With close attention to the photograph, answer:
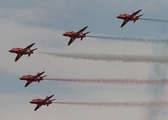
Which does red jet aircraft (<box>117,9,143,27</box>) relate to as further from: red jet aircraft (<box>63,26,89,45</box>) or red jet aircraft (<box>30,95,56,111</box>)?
red jet aircraft (<box>30,95,56,111</box>)

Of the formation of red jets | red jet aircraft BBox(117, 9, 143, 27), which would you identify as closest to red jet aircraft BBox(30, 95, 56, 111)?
the formation of red jets

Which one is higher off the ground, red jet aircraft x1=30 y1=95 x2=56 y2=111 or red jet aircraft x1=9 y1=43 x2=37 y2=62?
red jet aircraft x1=9 y1=43 x2=37 y2=62

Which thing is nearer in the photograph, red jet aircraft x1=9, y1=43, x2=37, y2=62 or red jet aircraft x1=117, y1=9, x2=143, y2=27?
red jet aircraft x1=117, y1=9, x2=143, y2=27

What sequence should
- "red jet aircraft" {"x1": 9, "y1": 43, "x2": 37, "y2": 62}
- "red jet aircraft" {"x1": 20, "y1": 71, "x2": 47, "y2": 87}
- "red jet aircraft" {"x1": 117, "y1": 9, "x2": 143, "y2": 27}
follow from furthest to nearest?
"red jet aircraft" {"x1": 20, "y1": 71, "x2": 47, "y2": 87}
"red jet aircraft" {"x1": 9, "y1": 43, "x2": 37, "y2": 62}
"red jet aircraft" {"x1": 117, "y1": 9, "x2": 143, "y2": 27}

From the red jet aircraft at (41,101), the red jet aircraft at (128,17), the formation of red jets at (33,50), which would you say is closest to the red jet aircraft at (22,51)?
the formation of red jets at (33,50)

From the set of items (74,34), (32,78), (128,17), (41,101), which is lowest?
(41,101)

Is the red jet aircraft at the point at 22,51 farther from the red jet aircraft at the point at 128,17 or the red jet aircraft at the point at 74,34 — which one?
the red jet aircraft at the point at 128,17

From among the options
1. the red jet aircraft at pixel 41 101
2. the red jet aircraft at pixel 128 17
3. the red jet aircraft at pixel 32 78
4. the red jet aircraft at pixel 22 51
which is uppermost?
the red jet aircraft at pixel 128 17

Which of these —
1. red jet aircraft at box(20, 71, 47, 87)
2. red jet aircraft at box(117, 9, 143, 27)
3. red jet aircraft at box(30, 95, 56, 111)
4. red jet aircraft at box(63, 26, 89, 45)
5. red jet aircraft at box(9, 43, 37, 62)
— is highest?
red jet aircraft at box(117, 9, 143, 27)

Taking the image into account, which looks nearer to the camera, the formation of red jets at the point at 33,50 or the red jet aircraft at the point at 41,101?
the formation of red jets at the point at 33,50

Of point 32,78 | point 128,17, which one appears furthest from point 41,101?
point 128,17

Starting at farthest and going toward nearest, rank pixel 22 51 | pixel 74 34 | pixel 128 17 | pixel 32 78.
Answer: pixel 32 78 < pixel 22 51 < pixel 74 34 < pixel 128 17

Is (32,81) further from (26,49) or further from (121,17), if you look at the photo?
(121,17)

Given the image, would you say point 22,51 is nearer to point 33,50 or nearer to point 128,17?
point 33,50
